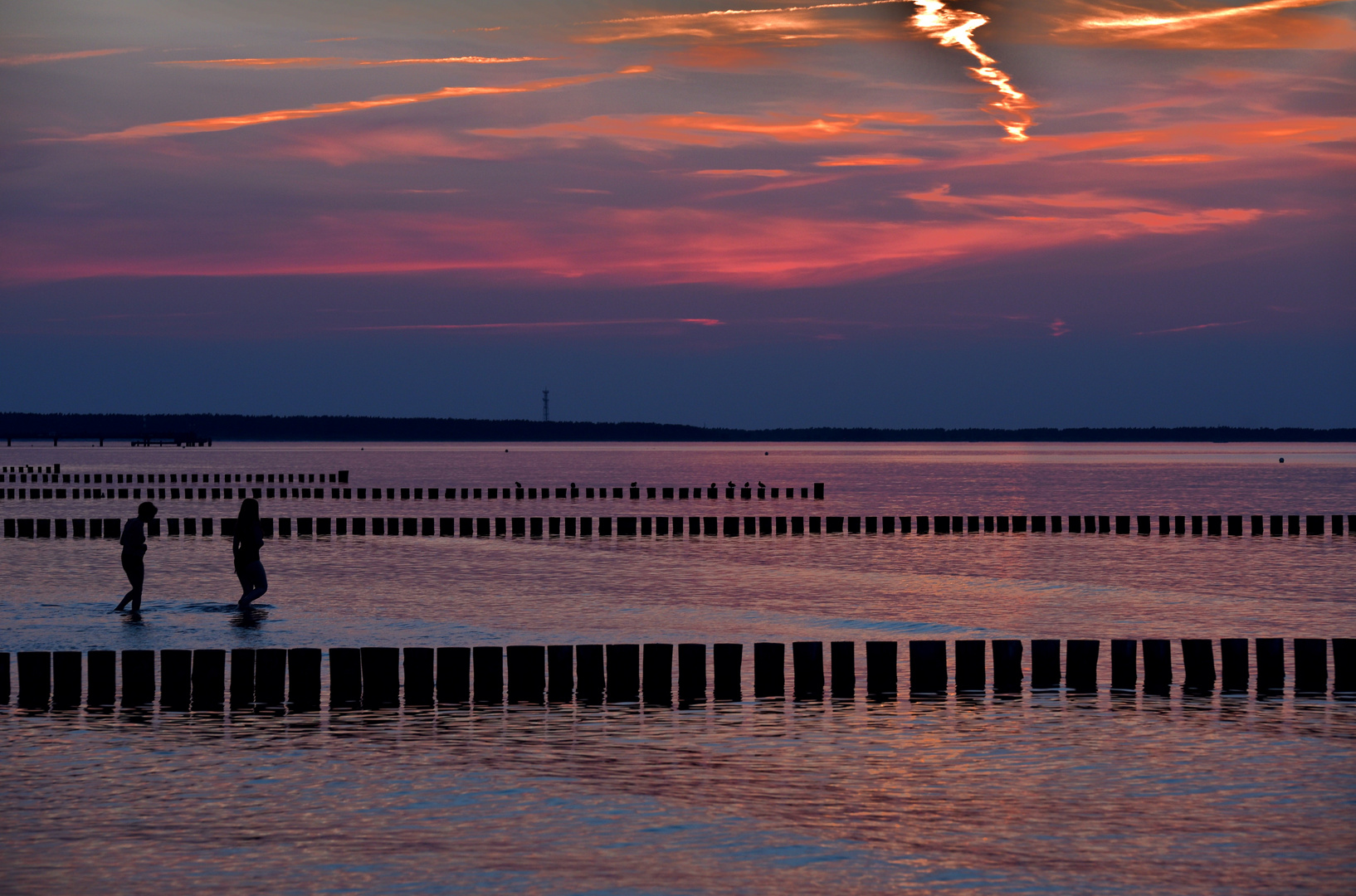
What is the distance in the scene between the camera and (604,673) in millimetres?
20688

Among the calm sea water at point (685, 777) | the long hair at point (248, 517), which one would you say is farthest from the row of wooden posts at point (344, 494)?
the calm sea water at point (685, 777)

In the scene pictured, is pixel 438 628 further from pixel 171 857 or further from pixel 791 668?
pixel 171 857

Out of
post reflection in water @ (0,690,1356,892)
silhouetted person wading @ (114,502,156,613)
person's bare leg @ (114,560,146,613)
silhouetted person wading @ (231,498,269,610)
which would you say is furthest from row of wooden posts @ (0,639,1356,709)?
person's bare leg @ (114,560,146,613)

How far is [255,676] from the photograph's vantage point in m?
19.9

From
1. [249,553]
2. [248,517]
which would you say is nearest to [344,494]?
[249,553]

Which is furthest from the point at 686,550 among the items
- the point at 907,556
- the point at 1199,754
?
the point at 1199,754

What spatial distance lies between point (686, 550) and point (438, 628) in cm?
2197

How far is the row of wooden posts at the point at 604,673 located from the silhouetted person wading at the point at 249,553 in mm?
8192

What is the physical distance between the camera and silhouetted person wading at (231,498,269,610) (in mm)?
29109

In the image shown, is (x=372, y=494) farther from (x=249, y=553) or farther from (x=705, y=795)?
(x=705, y=795)

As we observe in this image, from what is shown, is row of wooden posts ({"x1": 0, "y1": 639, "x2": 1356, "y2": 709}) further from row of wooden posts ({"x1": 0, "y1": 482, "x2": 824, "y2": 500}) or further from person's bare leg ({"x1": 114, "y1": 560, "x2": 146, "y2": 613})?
row of wooden posts ({"x1": 0, "y1": 482, "x2": 824, "y2": 500})

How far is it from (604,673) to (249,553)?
1131 cm

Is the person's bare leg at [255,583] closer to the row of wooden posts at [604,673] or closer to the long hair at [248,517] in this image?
the long hair at [248,517]

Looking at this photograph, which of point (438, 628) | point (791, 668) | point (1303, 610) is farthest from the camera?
point (1303, 610)
